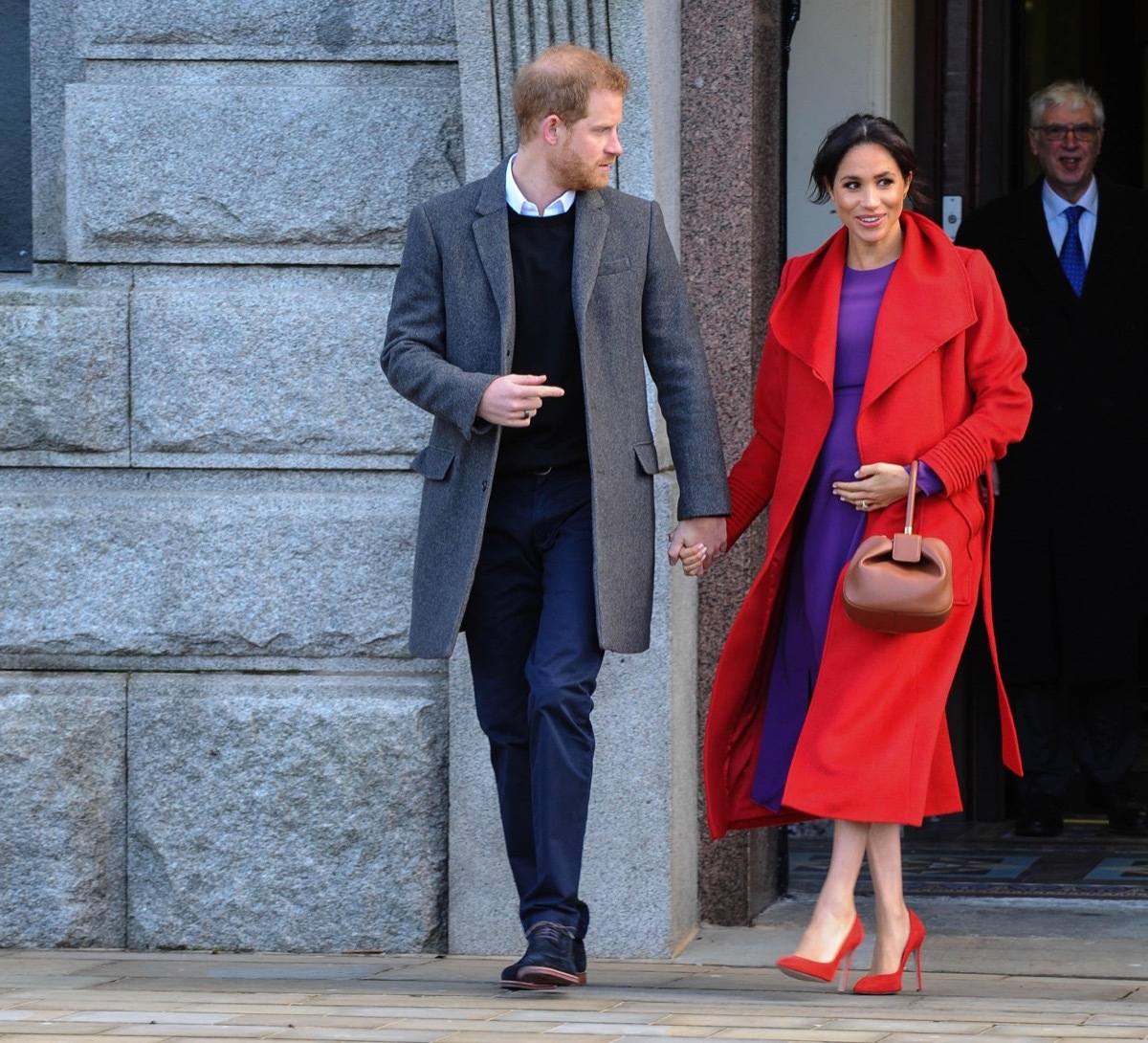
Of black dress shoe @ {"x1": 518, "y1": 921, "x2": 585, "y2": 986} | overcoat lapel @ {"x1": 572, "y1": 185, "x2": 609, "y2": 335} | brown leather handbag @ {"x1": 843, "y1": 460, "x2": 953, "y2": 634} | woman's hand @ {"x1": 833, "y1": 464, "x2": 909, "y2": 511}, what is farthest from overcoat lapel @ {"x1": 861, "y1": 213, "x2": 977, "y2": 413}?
black dress shoe @ {"x1": 518, "y1": 921, "x2": 585, "y2": 986}

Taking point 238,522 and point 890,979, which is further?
point 238,522

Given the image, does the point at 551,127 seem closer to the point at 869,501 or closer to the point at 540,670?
the point at 869,501

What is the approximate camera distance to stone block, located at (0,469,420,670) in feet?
19.0

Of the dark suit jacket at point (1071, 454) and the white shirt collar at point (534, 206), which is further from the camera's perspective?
the dark suit jacket at point (1071, 454)

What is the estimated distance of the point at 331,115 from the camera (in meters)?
Answer: 5.85

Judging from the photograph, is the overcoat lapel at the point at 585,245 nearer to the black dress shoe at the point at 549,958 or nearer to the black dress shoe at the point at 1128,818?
the black dress shoe at the point at 549,958

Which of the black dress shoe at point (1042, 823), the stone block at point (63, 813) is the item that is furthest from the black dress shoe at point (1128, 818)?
the stone block at point (63, 813)

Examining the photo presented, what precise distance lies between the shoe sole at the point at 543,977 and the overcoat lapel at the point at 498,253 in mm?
1245

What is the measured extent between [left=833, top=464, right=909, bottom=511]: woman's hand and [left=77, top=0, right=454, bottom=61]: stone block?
1634 mm

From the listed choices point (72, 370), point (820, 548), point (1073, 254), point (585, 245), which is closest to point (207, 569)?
point (72, 370)

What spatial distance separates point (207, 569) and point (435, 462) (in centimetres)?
96

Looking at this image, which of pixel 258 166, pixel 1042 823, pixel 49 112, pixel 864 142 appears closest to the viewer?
pixel 864 142

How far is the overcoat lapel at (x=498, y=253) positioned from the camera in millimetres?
5031

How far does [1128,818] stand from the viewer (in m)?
7.28
